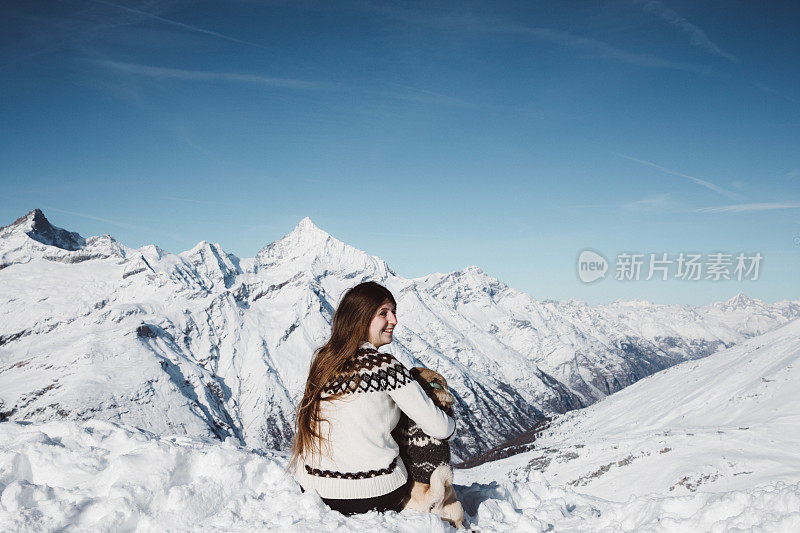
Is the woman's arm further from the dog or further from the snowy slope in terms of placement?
the snowy slope

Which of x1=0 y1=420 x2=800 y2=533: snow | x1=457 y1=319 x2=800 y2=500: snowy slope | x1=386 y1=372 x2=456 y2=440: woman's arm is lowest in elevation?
x1=457 y1=319 x2=800 y2=500: snowy slope

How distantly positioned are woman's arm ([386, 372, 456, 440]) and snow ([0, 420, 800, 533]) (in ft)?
4.00

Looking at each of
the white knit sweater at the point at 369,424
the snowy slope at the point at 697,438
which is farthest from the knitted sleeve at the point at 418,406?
the snowy slope at the point at 697,438

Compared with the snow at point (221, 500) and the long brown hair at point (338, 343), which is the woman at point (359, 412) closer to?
the long brown hair at point (338, 343)

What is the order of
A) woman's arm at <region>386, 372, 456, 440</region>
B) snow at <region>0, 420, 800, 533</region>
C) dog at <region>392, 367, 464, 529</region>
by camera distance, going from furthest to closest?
1. dog at <region>392, 367, 464, 529</region>
2. snow at <region>0, 420, 800, 533</region>
3. woman's arm at <region>386, 372, 456, 440</region>

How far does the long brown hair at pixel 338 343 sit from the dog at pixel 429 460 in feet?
3.13

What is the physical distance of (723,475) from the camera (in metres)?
→ 37.8

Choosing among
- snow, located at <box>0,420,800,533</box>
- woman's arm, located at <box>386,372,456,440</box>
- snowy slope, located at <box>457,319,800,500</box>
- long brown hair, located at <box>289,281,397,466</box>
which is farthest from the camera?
snowy slope, located at <box>457,319,800,500</box>

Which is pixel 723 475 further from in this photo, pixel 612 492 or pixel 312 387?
pixel 312 387

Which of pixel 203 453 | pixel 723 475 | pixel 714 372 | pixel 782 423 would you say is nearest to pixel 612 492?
pixel 723 475

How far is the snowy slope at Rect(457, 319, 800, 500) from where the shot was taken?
1532 inches

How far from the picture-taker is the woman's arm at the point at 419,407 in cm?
562

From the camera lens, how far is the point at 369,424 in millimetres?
5801

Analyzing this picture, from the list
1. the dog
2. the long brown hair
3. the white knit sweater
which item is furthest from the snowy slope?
the long brown hair
